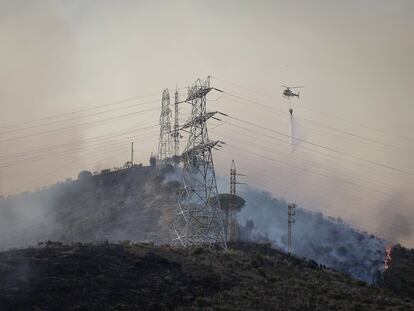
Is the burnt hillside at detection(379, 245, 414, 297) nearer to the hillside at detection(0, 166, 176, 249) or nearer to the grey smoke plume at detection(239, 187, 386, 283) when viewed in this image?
the grey smoke plume at detection(239, 187, 386, 283)

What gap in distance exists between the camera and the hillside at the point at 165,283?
44812mm

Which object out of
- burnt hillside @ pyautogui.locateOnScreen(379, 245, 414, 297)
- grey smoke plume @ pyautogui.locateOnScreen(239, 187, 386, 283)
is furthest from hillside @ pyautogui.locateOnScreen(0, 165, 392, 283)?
burnt hillside @ pyautogui.locateOnScreen(379, 245, 414, 297)

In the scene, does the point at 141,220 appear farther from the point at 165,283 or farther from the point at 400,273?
the point at 165,283

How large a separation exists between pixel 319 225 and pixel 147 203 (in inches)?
2120

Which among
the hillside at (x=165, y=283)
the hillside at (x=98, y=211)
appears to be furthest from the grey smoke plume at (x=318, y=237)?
the hillside at (x=165, y=283)

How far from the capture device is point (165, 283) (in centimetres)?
5209

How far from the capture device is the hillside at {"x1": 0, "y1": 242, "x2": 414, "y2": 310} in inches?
1764

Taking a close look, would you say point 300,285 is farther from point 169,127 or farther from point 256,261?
point 169,127

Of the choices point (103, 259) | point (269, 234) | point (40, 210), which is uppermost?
point (40, 210)

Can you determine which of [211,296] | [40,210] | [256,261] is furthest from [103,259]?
[40,210]

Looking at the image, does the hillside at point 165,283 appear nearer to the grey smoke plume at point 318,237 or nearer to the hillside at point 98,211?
the hillside at point 98,211

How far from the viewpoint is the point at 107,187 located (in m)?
139

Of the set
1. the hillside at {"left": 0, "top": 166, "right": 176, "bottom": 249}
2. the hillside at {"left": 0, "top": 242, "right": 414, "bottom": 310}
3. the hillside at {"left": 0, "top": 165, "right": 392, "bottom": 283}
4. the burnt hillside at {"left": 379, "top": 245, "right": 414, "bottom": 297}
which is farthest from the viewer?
the hillside at {"left": 0, "top": 165, "right": 392, "bottom": 283}

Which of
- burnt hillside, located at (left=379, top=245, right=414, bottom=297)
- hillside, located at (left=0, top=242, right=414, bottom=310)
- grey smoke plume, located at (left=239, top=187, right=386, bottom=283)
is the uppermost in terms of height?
grey smoke plume, located at (left=239, top=187, right=386, bottom=283)
